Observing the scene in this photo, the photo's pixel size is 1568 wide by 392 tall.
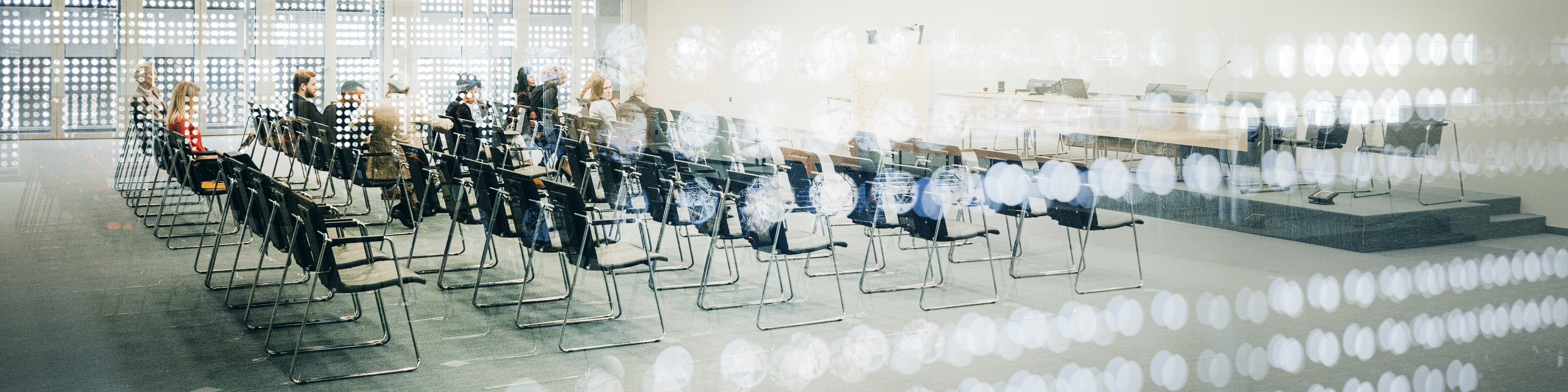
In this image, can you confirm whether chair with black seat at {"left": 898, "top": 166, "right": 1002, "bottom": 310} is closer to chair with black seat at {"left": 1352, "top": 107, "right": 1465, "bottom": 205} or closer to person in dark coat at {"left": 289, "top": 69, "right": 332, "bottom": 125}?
chair with black seat at {"left": 1352, "top": 107, "right": 1465, "bottom": 205}

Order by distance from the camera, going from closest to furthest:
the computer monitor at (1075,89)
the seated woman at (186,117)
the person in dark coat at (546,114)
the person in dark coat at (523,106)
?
the seated woman at (186,117) < the person in dark coat at (546,114) < the computer monitor at (1075,89) < the person in dark coat at (523,106)

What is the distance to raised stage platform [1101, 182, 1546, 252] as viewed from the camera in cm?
730

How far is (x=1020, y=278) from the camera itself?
237 inches

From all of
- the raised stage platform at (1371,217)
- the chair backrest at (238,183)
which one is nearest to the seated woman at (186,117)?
the chair backrest at (238,183)

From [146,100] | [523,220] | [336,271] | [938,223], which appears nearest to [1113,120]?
[938,223]

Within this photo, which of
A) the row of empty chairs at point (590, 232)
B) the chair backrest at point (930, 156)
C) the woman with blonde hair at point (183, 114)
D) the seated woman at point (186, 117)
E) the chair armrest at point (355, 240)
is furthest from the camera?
the woman with blonde hair at point (183, 114)

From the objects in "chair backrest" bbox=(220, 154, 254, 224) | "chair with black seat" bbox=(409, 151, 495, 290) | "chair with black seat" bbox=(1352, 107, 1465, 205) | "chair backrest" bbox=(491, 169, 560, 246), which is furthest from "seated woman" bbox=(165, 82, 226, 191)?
"chair with black seat" bbox=(1352, 107, 1465, 205)

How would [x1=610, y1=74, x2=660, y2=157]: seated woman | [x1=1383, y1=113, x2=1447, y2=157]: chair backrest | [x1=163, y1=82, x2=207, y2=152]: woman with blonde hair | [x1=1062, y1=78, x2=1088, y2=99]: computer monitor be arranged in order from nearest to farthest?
[x1=163, y1=82, x2=207, y2=152]: woman with blonde hair
[x1=1383, y1=113, x2=1447, y2=157]: chair backrest
[x1=610, y1=74, x2=660, y2=157]: seated woman
[x1=1062, y1=78, x2=1088, y2=99]: computer monitor

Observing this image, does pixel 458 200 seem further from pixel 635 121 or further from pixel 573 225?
pixel 635 121

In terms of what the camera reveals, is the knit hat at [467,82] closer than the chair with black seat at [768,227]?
No

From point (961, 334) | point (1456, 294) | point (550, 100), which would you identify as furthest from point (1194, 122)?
point (550, 100)

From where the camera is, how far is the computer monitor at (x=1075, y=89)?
1017 cm

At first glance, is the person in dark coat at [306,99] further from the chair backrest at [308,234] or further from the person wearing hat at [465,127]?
the chair backrest at [308,234]

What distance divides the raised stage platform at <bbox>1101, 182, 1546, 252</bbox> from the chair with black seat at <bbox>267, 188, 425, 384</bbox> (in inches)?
234
